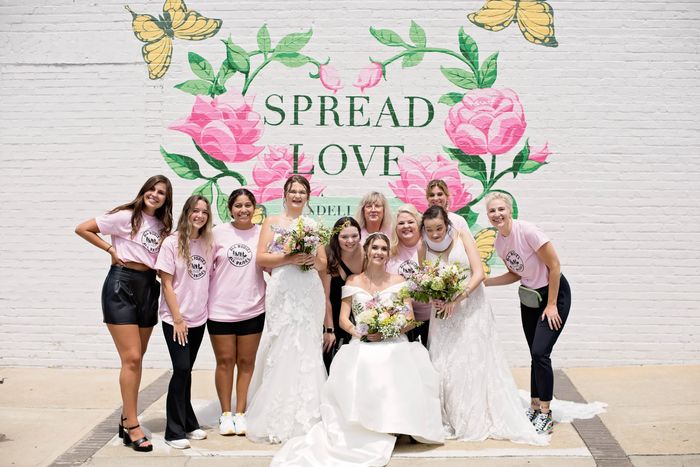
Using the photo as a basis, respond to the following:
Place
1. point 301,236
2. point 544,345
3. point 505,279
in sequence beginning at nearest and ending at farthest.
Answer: point 301,236 → point 544,345 → point 505,279

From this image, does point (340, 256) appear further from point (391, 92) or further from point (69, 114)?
point (69, 114)

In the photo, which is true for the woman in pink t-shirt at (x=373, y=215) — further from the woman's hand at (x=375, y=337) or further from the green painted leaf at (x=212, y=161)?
the green painted leaf at (x=212, y=161)

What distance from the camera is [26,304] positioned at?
7609 millimetres

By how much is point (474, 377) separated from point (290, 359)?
140cm

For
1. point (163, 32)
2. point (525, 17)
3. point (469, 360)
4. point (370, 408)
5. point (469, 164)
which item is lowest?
point (370, 408)

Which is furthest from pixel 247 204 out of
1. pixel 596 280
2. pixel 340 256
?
pixel 596 280

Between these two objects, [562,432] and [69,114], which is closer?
[562,432]

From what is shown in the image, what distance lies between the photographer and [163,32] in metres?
7.54

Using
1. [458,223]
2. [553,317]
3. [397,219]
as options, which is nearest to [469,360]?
[553,317]

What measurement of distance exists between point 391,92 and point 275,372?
11.3 ft

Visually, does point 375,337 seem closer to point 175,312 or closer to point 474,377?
point 474,377

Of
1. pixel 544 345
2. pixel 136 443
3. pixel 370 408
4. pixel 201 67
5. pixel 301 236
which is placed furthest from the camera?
pixel 201 67

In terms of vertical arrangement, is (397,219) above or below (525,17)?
below

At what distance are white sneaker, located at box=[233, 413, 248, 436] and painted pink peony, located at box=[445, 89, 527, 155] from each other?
12.0 feet
